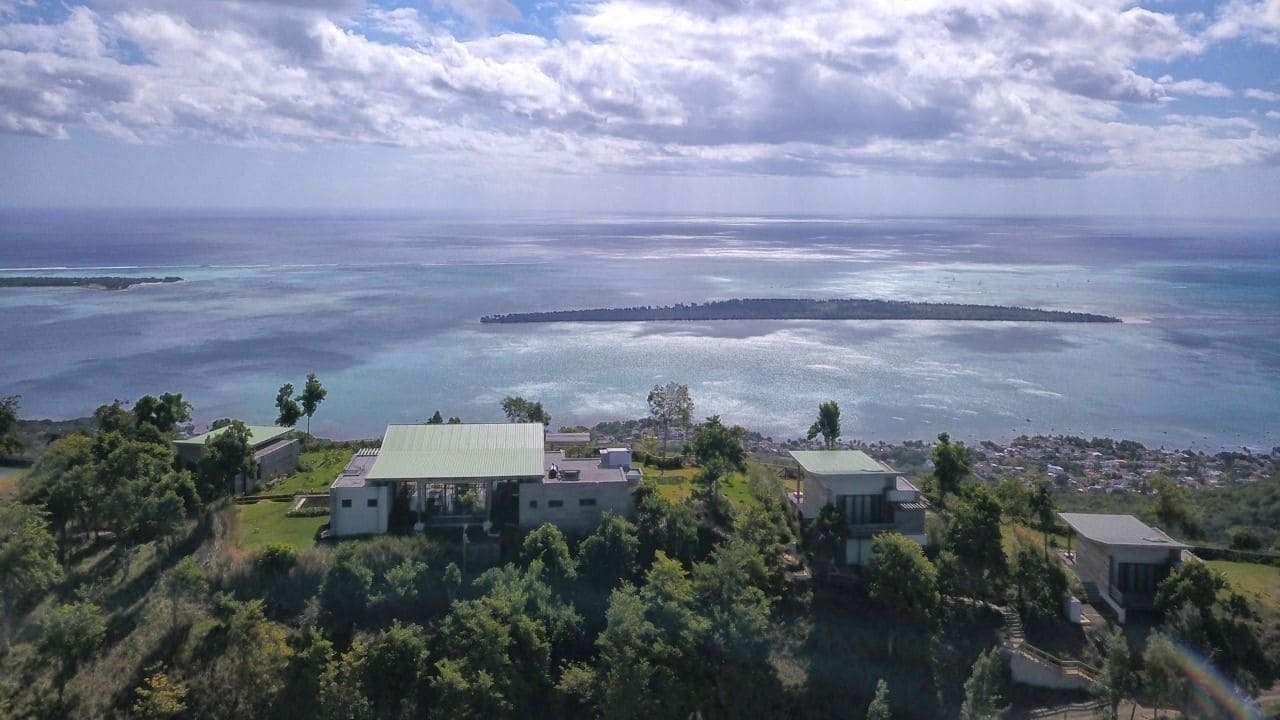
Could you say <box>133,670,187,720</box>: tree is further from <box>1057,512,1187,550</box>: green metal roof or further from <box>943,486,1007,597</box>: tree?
<box>1057,512,1187,550</box>: green metal roof

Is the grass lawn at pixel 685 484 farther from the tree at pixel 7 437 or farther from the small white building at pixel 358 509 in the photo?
the tree at pixel 7 437

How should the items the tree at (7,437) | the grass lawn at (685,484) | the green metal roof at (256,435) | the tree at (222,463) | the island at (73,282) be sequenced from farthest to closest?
the island at (73,282)
the tree at (7,437)
the green metal roof at (256,435)
the grass lawn at (685,484)
the tree at (222,463)

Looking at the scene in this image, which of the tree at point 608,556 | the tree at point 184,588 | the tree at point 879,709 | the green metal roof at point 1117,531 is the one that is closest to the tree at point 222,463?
the tree at point 184,588

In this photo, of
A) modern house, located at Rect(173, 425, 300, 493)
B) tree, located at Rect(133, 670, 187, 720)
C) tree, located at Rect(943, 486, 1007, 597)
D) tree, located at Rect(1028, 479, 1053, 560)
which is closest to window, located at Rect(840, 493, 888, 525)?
tree, located at Rect(943, 486, 1007, 597)

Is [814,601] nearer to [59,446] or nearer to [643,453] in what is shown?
[643,453]

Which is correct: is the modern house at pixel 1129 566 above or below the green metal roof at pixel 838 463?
below

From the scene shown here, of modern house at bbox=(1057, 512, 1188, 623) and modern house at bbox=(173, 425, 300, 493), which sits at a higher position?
modern house at bbox=(173, 425, 300, 493)
